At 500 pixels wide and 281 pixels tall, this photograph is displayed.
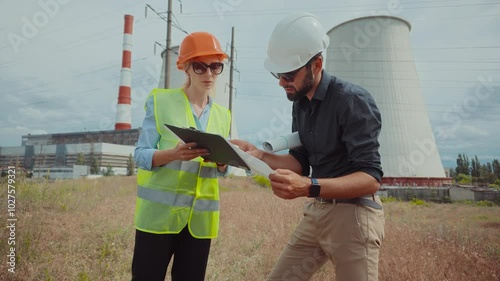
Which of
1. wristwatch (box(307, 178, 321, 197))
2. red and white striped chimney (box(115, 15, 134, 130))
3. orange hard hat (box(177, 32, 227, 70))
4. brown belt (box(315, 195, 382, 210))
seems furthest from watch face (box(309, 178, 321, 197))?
red and white striped chimney (box(115, 15, 134, 130))

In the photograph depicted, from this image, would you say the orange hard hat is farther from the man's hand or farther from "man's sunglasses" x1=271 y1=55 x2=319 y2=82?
the man's hand

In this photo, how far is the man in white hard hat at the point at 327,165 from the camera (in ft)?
4.20

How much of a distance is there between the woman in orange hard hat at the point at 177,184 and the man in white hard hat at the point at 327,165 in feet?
1.35

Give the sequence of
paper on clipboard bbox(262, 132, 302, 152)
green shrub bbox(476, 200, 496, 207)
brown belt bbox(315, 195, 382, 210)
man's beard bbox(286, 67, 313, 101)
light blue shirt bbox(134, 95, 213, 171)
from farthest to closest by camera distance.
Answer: green shrub bbox(476, 200, 496, 207)
paper on clipboard bbox(262, 132, 302, 152)
light blue shirt bbox(134, 95, 213, 171)
man's beard bbox(286, 67, 313, 101)
brown belt bbox(315, 195, 382, 210)

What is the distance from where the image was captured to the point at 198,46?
1.75m

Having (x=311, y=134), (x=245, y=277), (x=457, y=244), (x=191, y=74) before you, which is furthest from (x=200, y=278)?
(x=457, y=244)

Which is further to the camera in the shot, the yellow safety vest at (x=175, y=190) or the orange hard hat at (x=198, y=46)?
the orange hard hat at (x=198, y=46)

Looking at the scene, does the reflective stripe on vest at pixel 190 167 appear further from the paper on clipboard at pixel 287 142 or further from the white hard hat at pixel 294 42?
the white hard hat at pixel 294 42

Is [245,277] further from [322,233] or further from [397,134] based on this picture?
[397,134]

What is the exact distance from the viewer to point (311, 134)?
4.99 ft

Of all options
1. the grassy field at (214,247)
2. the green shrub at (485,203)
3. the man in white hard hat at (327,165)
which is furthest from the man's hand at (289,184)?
the green shrub at (485,203)

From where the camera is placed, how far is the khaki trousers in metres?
1.30

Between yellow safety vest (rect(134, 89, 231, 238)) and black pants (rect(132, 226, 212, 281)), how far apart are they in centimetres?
5

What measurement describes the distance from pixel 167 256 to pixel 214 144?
2.31 feet
